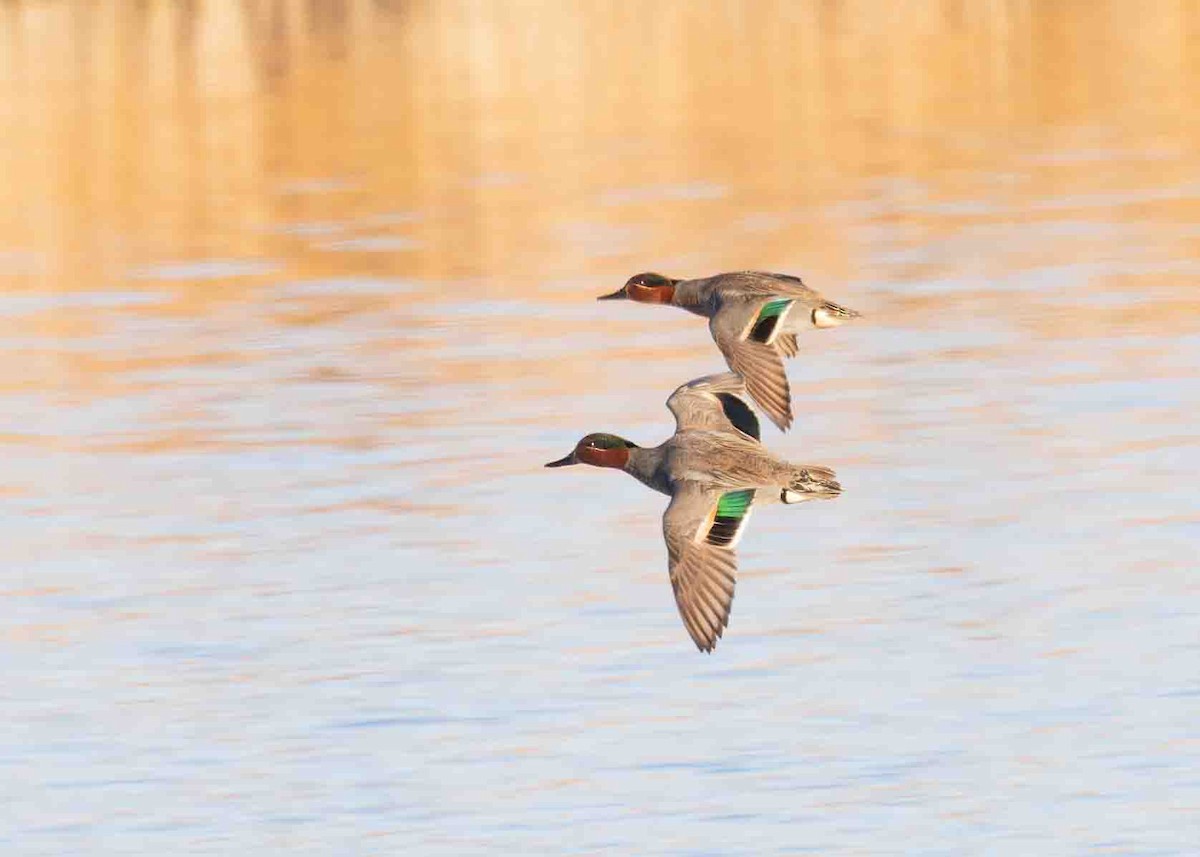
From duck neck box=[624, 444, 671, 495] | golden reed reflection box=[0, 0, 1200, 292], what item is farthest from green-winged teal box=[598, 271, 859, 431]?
golden reed reflection box=[0, 0, 1200, 292]

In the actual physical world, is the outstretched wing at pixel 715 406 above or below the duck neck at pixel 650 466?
above

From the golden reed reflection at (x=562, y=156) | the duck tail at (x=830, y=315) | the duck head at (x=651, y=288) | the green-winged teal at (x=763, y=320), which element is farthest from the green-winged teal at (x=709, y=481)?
the golden reed reflection at (x=562, y=156)

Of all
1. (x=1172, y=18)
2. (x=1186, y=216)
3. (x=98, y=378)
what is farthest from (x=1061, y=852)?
(x=1172, y=18)

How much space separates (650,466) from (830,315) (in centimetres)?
94

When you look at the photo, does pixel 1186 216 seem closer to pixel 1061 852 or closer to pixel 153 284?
pixel 153 284

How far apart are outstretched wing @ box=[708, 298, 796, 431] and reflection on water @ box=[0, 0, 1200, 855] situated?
1168 mm

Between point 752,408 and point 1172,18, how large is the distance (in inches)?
1029

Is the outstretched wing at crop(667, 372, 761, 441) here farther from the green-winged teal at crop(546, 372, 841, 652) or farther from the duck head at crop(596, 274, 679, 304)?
the duck head at crop(596, 274, 679, 304)

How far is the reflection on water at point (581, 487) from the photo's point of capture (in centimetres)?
1083

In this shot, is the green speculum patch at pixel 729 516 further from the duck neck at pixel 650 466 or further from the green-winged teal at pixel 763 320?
the duck neck at pixel 650 466

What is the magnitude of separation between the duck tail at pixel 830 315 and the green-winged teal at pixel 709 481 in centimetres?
52

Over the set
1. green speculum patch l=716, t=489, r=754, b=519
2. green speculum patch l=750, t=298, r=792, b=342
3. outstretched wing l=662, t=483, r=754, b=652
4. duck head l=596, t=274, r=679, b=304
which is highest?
green speculum patch l=750, t=298, r=792, b=342

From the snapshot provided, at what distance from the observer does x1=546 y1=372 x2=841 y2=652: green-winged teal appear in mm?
10508

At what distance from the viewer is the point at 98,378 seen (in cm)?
1920
